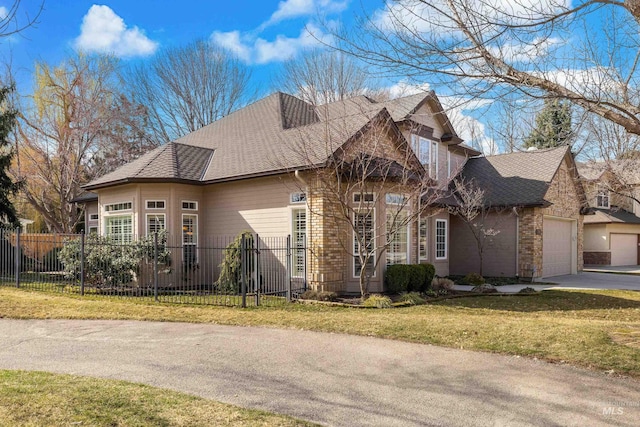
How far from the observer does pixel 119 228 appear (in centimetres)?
1518

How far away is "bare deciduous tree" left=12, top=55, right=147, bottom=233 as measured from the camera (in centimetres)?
2225

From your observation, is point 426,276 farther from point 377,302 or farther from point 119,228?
point 119,228

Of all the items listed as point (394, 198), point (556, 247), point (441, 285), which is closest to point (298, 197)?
point (394, 198)

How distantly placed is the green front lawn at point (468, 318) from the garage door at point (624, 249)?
16303mm

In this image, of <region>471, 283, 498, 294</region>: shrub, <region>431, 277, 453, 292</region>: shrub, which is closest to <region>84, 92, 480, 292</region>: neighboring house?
<region>431, 277, 453, 292</region>: shrub

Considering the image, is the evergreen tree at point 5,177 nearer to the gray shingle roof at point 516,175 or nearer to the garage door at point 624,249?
the gray shingle roof at point 516,175

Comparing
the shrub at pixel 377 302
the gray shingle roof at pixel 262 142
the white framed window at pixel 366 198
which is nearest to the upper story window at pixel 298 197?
the gray shingle roof at pixel 262 142

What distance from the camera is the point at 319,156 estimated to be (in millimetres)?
12219

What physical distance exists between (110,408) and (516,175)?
747 inches

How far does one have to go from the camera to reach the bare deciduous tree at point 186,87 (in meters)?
33.6

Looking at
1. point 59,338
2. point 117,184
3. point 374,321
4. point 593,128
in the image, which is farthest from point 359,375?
point 117,184

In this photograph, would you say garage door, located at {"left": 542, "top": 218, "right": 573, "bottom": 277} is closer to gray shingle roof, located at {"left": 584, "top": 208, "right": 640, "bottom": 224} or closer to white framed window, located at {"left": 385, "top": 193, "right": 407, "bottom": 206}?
gray shingle roof, located at {"left": 584, "top": 208, "right": 640, "bottom": 224}

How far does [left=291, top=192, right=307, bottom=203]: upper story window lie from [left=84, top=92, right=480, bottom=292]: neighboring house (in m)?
0.03

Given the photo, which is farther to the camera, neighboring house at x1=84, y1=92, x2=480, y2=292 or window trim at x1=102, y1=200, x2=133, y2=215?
window trim at x1=102, y1=200, x2=133, y2=215
